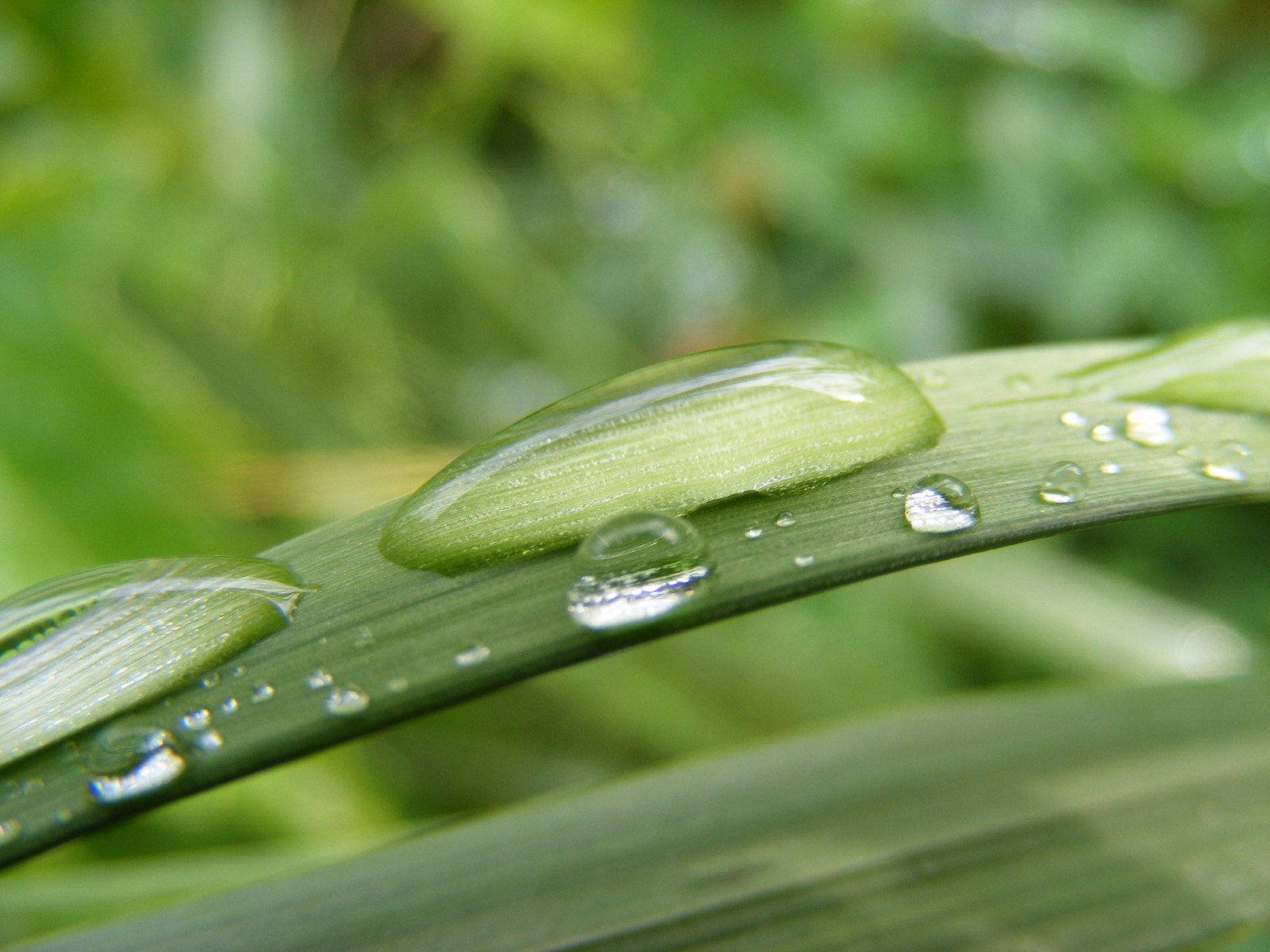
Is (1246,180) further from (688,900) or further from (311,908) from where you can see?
(311,908)

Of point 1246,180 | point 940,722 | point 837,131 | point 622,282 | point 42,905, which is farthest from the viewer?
point 622,282

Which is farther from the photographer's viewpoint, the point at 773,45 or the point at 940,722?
the point at 773,45

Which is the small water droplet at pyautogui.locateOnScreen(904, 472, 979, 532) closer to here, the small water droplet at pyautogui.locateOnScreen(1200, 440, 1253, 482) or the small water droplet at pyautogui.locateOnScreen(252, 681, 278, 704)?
the small water droplet at pyautogui.locateOnScreen(1200, 440, 1253, 482)

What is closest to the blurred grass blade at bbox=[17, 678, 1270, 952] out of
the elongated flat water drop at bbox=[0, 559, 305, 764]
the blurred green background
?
the elongated flat water drop at bbox=[0, 559, 305, 764]

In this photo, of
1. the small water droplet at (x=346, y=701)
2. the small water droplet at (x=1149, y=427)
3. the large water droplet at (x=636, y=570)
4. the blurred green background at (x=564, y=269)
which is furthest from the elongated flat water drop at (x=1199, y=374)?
the blurred green background at (x=564, y=269)

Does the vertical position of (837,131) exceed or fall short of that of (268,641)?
it exceeds it

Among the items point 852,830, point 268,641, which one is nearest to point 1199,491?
point 852,830

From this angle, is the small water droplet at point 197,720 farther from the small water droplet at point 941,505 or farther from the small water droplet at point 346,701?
the small water droplet at point 941,505
